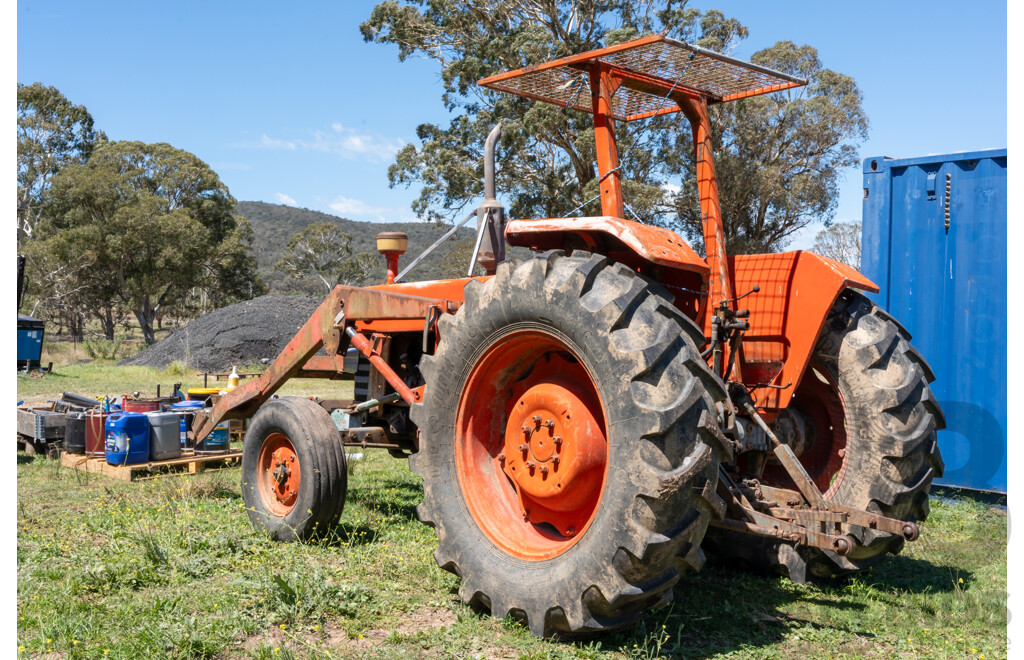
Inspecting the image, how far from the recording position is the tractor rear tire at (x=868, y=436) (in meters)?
4.23

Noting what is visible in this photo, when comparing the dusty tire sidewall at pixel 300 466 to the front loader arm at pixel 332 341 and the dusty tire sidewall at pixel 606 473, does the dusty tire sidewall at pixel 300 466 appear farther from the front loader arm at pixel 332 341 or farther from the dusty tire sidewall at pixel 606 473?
the dusty tire sidewall at pixel 606 473

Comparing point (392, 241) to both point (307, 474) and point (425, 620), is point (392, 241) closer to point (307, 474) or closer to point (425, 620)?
point (307, 474)

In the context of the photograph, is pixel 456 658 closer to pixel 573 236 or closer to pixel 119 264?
pixel 573 236

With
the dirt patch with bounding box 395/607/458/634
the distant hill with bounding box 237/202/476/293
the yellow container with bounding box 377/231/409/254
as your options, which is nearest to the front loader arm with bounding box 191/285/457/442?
the yellow container with bounding box 377/231/409/254

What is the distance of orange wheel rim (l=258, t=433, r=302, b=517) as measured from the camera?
17.0ft

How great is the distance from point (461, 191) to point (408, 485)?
19.2 m

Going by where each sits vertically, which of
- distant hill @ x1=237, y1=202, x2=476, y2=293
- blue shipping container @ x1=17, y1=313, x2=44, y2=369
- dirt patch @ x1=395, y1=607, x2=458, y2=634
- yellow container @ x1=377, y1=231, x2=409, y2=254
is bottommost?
dirt patch @ x1=395, y1=607, x2=458, y2=634

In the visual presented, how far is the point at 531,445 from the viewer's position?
3.82m

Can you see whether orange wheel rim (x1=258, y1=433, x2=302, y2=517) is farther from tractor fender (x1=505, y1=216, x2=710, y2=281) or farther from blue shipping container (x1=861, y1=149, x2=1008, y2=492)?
blue shipping container (x1=861, y1=149, x2=1008, y2=492)

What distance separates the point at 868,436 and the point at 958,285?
3.81 meters

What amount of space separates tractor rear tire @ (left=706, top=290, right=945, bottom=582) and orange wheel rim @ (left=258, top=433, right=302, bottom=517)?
106 inches

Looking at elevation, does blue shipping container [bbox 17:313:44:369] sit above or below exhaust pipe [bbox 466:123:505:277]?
below

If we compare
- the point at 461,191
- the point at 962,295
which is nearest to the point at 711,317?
the point at 962,295

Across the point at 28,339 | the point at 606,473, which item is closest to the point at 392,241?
the point at 606,473
